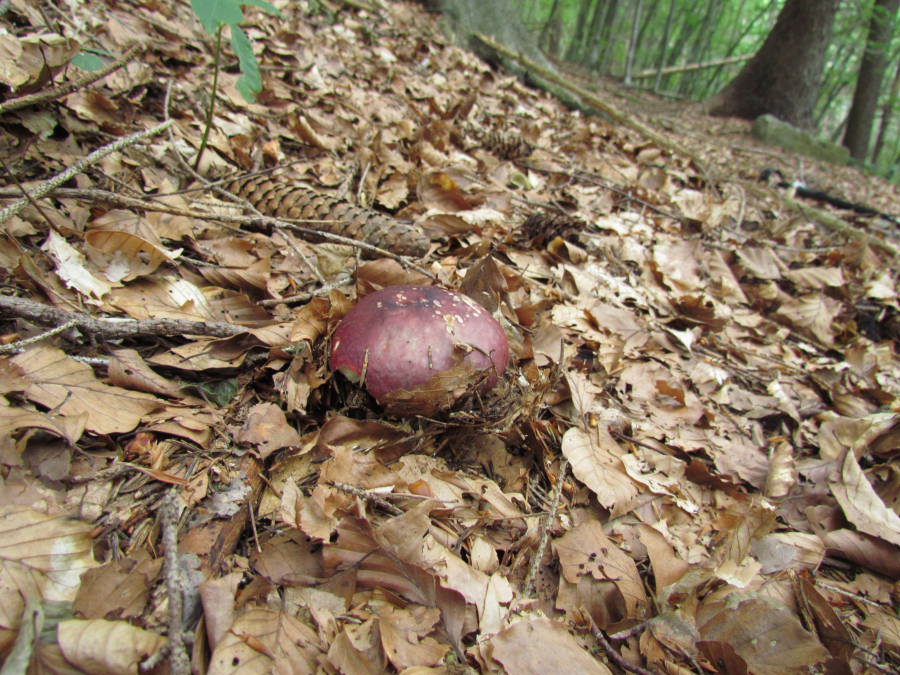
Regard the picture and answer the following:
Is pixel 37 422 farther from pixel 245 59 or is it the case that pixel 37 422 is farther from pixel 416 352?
pixel 245 59

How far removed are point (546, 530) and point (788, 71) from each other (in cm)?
1295

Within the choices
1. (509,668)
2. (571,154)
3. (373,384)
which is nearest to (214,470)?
(373,384)

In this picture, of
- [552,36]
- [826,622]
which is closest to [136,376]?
[826,622]

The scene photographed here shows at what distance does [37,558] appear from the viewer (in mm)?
926

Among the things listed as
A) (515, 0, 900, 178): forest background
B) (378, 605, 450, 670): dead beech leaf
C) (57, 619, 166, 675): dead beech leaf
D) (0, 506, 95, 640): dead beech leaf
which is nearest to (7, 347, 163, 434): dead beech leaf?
(0, 506, 95, 640): dead beech leaf

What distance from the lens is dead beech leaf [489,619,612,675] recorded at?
1.07 m

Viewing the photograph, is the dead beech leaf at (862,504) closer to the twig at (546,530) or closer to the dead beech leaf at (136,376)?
the twig at (546,530)

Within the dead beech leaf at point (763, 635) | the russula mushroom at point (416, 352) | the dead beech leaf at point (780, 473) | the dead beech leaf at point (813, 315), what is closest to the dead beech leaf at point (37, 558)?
the russula mushroom at point (416, 352)

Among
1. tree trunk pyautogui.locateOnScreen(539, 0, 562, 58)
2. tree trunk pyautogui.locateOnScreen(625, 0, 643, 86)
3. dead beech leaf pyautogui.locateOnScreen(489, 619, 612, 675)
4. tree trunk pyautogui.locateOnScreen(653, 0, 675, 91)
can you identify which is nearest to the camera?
dead beech leaf pyautogui.locateOnScreen(489, 619, 612, 675)

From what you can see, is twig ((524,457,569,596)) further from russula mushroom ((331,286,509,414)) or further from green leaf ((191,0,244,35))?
green leaf ((191,0,244,35))

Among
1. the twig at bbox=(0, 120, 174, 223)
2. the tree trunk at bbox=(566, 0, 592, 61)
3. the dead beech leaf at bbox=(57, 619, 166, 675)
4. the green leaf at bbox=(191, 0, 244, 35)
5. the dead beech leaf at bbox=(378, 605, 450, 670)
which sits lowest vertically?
the dead beech leaf at bbox=(378, 605, 450, 670)

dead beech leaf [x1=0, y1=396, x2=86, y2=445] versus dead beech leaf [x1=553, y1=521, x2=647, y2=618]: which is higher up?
dead beech leaf [x1=0, y1=396, x2=86, y2=445]

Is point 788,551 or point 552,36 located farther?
point 552,36

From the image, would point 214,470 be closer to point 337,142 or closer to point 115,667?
point 115,667
